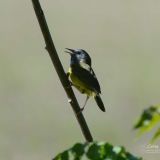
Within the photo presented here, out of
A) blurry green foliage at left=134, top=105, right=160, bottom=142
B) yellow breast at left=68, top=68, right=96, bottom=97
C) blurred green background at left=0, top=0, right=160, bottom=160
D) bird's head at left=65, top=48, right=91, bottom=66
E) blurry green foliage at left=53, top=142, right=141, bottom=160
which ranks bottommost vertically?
blurred green background at left=0, top=0, right=160, bottom=160

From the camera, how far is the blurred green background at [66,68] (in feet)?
39.5

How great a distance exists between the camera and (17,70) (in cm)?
1543

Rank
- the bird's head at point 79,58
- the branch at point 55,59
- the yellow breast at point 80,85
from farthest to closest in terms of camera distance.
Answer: the bird's head at point 79,58, the yellow breast at point 80,85, the branch at point 55,59

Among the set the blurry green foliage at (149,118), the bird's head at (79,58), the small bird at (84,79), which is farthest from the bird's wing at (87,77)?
the blurry green foliage at (149,118)

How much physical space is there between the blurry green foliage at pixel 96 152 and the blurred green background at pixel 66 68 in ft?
25.1

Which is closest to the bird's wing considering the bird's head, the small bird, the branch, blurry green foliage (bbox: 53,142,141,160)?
the small bird

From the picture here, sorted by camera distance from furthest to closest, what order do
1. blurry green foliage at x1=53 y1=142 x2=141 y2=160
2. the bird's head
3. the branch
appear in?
the bird's head < the branch < blurry green foliage at x1=53 y1=142 x2=141 y2=160

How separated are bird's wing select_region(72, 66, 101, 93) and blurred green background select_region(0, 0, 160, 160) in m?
3.81

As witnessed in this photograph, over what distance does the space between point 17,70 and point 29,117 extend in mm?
2520

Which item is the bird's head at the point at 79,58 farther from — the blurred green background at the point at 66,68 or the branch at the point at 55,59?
the branch at the point at 55,59

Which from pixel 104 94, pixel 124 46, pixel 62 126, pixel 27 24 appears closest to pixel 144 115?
pixel 62 126

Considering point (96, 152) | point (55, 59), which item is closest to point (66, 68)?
point (55, 59)

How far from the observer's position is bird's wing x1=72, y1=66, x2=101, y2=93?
6.02m

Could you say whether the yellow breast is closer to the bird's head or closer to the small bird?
the small bird
